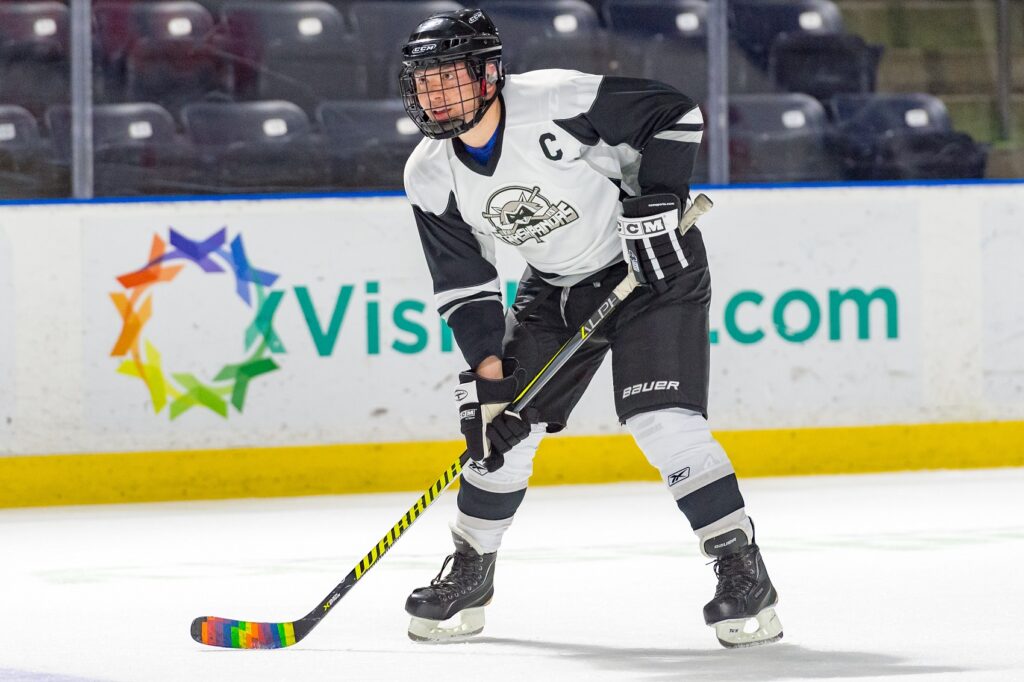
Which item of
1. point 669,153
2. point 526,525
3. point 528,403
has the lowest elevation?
point 526,525

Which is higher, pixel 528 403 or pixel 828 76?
pixel 828 76

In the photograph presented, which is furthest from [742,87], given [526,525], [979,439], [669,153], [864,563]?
[669,153]

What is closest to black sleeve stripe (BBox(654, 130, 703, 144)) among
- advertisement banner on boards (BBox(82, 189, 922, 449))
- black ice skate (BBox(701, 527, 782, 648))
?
black ice skate (BBox(701, 527, 782, 648))

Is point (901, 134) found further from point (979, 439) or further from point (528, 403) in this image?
point (528, 403)

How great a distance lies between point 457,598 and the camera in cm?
313

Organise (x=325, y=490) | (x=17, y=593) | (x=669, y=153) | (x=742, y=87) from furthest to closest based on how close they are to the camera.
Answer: (x=742, y=87) → (x=325, y=490) → (x=17, y=593) → (x=669, y=153)

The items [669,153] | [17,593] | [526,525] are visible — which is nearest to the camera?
[669,153]

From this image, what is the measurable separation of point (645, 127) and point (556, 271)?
0.30m

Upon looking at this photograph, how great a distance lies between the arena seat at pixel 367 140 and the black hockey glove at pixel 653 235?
245cm

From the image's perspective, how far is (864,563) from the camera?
12.5 feet

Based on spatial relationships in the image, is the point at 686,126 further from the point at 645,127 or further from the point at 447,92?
the point at 447,92

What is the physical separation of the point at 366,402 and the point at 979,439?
6.07ft

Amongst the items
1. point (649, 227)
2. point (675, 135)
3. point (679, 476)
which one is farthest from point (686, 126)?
point (679, 476)

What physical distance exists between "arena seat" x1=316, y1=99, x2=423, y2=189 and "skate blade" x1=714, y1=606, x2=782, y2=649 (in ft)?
8.82
